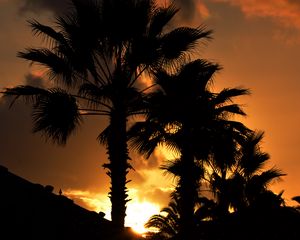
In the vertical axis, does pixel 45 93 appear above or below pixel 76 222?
above

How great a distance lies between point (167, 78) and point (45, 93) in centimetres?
508

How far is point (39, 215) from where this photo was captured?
12859 millimetres

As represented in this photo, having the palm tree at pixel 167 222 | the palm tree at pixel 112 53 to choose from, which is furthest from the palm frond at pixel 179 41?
the palm tree at pixel 167 222

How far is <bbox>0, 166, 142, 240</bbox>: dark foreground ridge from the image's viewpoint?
1240 cm

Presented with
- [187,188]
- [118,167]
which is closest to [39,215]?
[118,167]

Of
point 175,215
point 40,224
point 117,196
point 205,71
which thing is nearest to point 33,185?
point 40,224

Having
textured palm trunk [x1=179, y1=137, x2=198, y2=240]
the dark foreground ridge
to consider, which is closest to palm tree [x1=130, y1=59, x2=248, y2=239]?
textured palm trunk [x1=179, y1=137, x2=198, y2=240]

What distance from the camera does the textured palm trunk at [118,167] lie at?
16.8 metres

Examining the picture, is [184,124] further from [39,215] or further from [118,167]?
[39,215]

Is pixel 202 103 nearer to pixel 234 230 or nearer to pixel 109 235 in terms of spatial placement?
pixel 234 230

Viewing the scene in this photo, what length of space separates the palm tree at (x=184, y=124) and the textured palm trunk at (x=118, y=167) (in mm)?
2517

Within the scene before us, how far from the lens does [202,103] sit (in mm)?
20969

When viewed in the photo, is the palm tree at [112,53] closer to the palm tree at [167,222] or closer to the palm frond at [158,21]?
the palm frond at [158,21]

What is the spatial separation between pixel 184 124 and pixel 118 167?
15.4 ft
